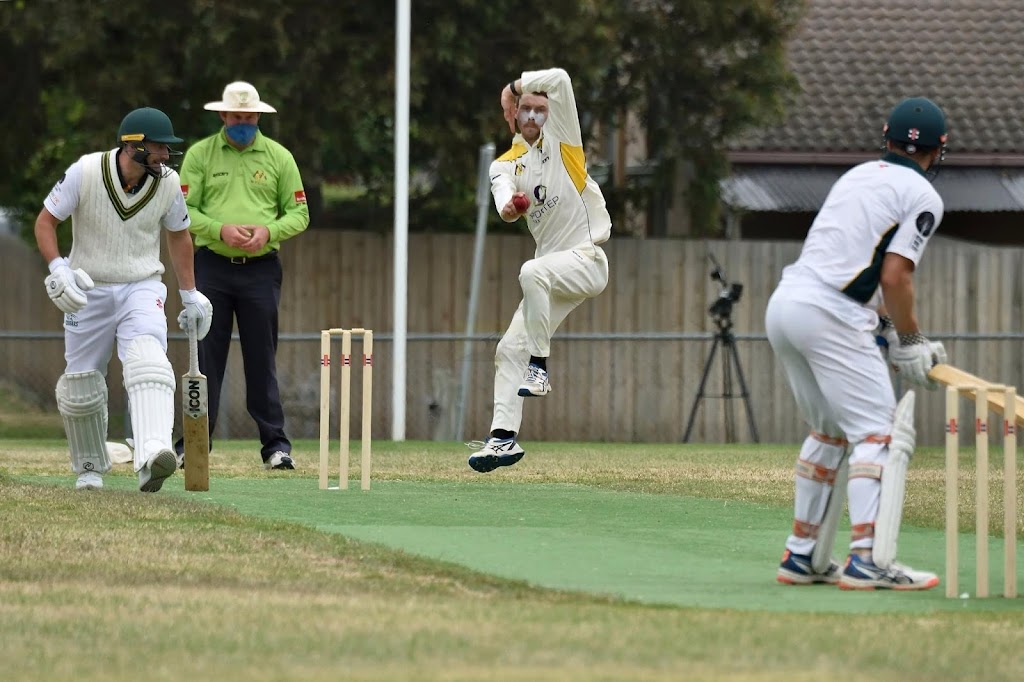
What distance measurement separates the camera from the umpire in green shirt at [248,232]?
12.1 meters

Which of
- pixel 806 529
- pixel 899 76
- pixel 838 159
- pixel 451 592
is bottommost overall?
pixel 451 592

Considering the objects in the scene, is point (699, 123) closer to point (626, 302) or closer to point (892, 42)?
point (626, 302)

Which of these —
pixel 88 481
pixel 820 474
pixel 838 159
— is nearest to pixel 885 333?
pixel 820 474

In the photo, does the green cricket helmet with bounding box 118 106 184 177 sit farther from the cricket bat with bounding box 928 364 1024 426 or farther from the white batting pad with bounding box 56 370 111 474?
the cricket bat with bounding box 928 364 1024 426

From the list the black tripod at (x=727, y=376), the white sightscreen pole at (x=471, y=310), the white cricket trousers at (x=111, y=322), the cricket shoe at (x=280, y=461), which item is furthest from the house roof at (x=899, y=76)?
the white cricket trousers at (x=111, y=322)

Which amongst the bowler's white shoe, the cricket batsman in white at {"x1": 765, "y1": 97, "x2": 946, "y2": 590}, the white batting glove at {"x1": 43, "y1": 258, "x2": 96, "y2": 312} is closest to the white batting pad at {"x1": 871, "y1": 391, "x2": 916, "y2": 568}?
the cricket batsman in white at {"x1": 765, "y1": 97, "x2": 946, "y2": 590}

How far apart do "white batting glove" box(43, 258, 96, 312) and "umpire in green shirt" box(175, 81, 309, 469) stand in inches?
105

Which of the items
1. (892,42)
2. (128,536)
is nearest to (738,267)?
(892,42)

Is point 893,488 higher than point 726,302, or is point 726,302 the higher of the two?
point 726,302

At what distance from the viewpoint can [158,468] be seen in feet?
30.8

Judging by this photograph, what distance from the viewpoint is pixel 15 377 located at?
2023cm

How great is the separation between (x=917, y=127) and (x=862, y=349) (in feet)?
2.89

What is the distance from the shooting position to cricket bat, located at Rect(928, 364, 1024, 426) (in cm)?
675

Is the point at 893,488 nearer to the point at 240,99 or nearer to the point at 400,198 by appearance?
the point at 240,99
